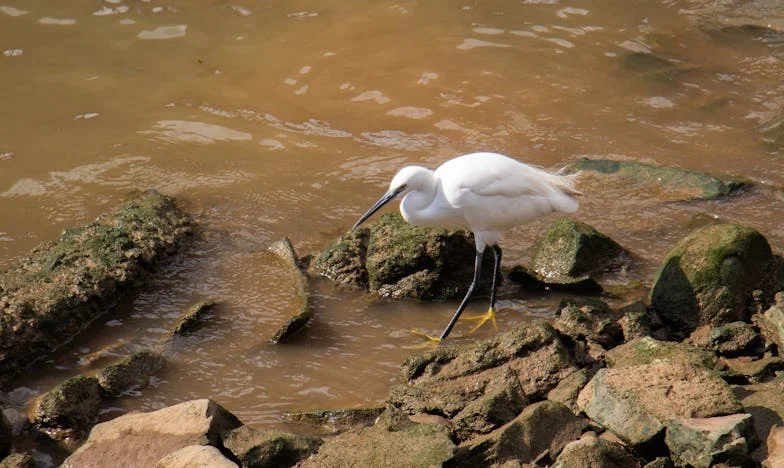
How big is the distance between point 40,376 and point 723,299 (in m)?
3.78

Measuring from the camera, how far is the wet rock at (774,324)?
467 centimetres

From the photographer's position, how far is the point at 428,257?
5.89m

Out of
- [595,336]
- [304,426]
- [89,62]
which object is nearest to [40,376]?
[304,426]

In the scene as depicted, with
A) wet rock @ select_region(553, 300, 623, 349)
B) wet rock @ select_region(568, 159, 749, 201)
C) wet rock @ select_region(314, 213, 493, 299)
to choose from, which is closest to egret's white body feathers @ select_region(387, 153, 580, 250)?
wet rock @ select_region(314, 213, 493, 299)

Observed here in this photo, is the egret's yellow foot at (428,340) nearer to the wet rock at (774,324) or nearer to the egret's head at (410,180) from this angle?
the egret's head at (410,180)

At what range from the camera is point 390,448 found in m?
3.86

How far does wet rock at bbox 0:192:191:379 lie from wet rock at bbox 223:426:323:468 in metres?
1.78

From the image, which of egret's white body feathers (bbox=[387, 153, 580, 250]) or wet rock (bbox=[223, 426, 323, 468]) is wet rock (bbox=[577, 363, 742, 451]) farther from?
egret's white body feathers (bbox=[387, 153, 580, 250])

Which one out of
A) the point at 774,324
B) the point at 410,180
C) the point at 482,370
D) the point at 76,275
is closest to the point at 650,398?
the point at 482,370

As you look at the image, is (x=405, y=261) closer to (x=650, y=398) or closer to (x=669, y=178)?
(x=650, y=398)

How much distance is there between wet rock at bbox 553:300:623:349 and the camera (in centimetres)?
493

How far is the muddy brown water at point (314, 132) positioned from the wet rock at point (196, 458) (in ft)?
2.98

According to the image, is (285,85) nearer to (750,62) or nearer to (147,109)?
(147,109)

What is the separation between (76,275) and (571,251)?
122 inches
